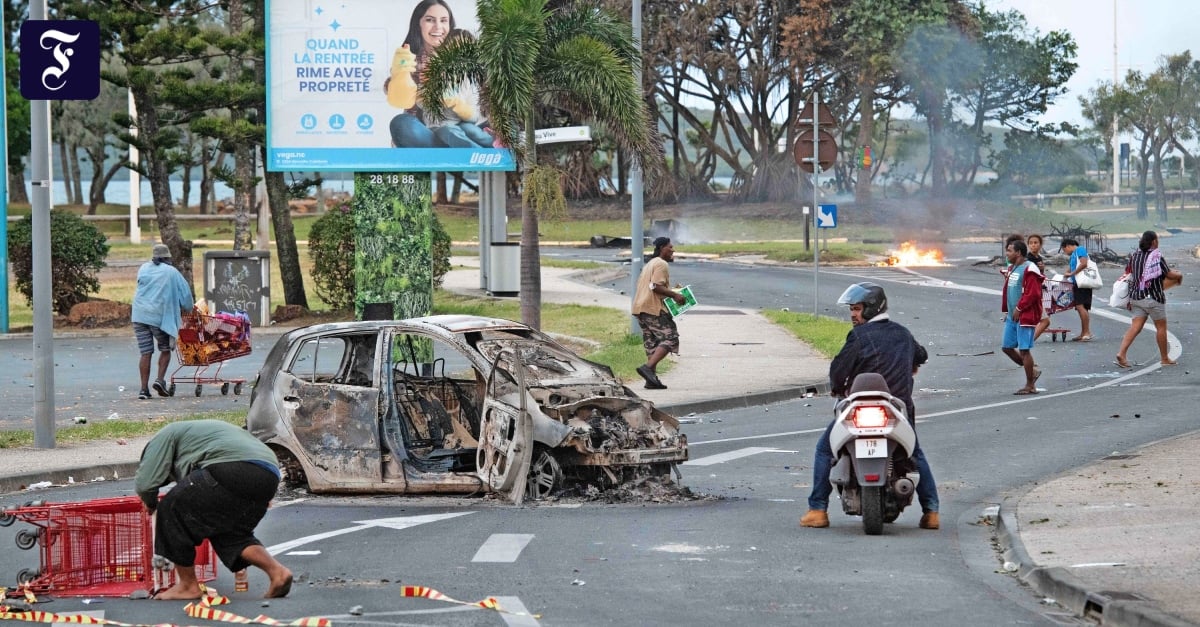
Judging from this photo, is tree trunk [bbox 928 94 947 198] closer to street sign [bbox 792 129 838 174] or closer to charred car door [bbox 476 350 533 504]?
street sign [bbox 792 129 838 174]

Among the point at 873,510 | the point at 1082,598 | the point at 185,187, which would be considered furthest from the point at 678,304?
the point at 185,187

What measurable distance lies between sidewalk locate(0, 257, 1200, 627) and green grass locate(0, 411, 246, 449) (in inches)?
14.3

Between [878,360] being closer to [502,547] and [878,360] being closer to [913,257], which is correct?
[502,547]

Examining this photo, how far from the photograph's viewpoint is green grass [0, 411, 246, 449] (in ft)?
49.4

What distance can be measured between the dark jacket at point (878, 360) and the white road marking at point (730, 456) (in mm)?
3413

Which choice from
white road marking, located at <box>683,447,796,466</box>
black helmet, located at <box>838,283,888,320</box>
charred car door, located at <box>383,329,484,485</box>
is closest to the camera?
black helmet, located at <box>838,283,888,320</box>

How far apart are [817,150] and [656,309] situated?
9111 millimetres

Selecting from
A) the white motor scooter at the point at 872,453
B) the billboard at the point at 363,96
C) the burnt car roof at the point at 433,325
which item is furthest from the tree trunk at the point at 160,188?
the white motor scooter at the point at 872,453

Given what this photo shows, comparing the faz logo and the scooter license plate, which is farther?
the faz logo

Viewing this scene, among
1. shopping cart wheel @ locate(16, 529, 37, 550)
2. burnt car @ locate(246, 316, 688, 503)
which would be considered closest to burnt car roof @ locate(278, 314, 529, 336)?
burnt car @ locate(246, 316, 688, 503)

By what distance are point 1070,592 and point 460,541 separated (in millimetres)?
3775

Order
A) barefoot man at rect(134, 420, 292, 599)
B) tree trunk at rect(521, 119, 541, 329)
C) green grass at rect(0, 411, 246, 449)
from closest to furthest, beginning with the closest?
barefoot man at rect(134, 420, 292, 599) < green grass at rect(0, 411, 246, 449) < tree trunk at rect(521, 119, 541, 329)

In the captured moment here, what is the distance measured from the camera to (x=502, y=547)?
31.7 feet

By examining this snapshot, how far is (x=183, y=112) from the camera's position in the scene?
33.8 metres
